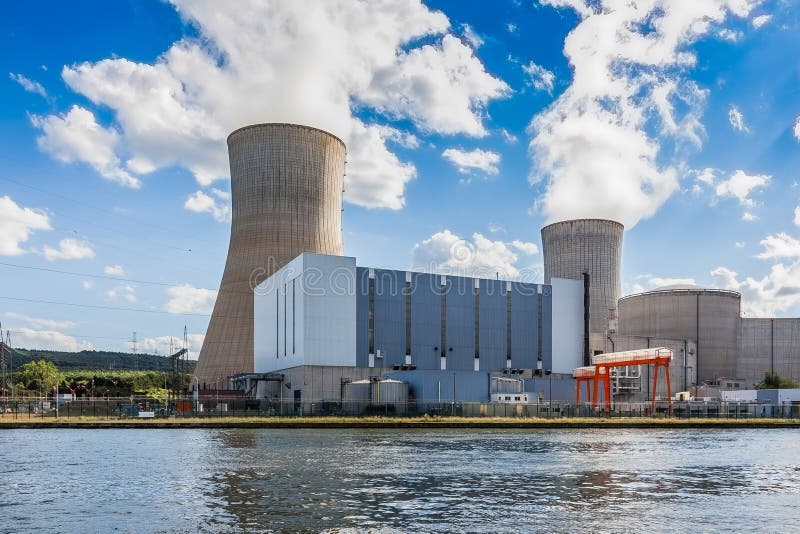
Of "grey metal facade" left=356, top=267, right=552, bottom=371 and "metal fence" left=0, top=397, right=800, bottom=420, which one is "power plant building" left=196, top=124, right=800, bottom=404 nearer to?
"grey metal facade" left=356, top=267, right=552, bottom=371

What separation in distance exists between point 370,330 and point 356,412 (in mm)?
11052

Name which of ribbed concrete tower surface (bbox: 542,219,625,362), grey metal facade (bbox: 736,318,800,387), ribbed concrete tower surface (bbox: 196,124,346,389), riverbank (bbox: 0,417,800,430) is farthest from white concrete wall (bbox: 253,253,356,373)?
grey metal facade (bbox: 736,318,800,387)

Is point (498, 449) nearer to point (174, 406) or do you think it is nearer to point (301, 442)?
point (301, 442)

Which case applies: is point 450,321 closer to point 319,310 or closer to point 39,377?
point 319,310

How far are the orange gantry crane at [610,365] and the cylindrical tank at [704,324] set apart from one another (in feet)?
83.8

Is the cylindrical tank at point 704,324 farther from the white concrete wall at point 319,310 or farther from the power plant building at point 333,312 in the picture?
the white concrete wall at point 319,310

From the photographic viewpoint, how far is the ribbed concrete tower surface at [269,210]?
204 ft

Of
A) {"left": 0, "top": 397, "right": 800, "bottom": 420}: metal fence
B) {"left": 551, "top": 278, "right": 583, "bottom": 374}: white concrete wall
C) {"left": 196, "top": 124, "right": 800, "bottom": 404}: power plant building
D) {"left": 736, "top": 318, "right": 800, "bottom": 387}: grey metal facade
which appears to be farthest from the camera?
{"left": 736, "top": 318, "right": 800, "bottom": 387}: grey metal facade

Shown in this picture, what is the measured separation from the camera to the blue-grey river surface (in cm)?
1577

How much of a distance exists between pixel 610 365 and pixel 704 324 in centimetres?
3380

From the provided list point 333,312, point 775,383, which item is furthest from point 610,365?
point 775,383

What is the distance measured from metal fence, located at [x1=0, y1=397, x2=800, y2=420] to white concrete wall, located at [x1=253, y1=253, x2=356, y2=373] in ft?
18.3

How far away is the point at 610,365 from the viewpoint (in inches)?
2466

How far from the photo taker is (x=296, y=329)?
60188 millimetres
